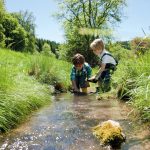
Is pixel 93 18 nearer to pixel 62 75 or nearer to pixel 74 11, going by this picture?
pixel 74 11

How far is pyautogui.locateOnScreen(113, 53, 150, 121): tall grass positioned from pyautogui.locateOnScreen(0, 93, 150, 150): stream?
26 cm

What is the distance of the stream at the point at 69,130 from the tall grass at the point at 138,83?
26 cm

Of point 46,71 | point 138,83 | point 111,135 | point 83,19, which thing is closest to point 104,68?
point 46,71

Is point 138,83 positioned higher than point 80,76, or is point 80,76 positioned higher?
point 80,76

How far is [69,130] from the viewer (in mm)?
4684

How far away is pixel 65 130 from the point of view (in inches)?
185

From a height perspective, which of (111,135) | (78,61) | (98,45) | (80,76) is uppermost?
(98,45)

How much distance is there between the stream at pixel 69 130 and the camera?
3.99 m

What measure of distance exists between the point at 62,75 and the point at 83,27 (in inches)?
1366

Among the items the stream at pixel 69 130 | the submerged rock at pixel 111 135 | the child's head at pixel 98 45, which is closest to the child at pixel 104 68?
the child's head at pixel 98 45

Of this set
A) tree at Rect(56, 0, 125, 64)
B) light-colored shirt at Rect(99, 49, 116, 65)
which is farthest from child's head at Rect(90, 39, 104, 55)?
tree at Rect(56, 0, 125, 64)

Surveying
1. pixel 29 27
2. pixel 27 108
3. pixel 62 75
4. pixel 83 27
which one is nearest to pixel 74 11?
pixel 83 27

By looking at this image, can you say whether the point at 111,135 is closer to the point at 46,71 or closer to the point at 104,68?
the point at 104,68

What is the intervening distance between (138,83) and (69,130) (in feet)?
4.56
